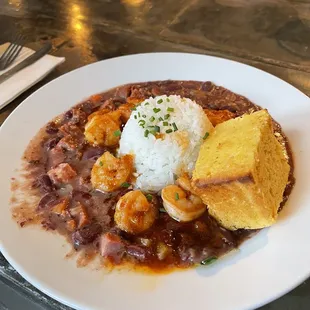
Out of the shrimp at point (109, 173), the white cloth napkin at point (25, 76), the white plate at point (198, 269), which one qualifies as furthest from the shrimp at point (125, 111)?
the white cloth napkin at point (25, 76)

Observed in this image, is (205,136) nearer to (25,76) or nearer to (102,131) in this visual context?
(102,131)

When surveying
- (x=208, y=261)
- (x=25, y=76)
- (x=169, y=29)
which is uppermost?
(x=25, y=76)

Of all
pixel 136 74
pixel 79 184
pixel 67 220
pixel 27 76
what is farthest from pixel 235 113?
pixel 27 76

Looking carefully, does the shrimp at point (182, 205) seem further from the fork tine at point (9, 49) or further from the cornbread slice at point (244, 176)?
the fork tine at point (9, 49)

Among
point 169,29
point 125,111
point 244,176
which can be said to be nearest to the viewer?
point 244,176

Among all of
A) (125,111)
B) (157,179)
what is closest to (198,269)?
(157,179)

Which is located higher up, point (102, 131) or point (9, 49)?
point (9, 49)

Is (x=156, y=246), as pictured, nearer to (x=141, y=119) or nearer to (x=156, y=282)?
(x=156, y=282)

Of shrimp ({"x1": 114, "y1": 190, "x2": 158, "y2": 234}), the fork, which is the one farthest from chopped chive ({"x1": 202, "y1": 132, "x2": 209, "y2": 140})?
the fork
